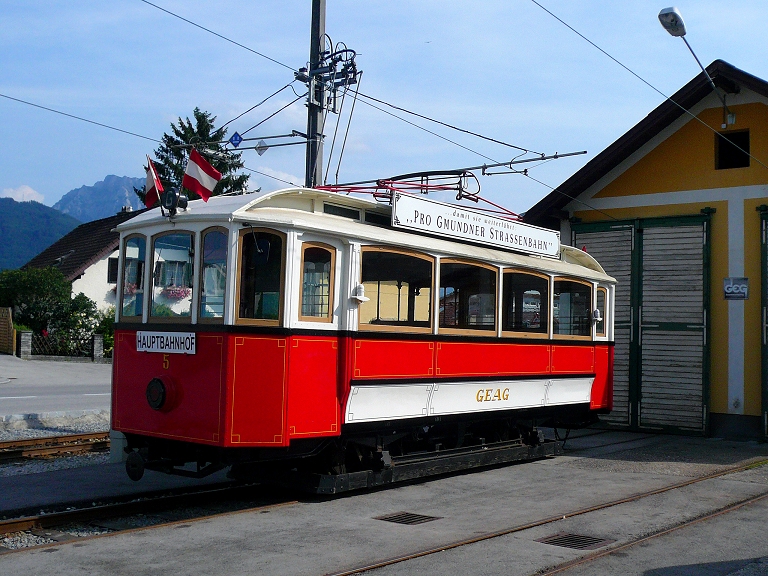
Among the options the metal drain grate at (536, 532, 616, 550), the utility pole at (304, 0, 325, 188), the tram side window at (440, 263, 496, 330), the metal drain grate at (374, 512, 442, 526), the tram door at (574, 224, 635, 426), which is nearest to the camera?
the metal drain grate at (536, 532, 616, 550)

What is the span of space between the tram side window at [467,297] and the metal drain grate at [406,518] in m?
2.38

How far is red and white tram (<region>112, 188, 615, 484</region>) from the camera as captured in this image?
26.1ft

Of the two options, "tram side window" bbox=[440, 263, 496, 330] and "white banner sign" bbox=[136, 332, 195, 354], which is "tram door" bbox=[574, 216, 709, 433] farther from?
"white banner sign" bbox=[136, 332, 195, 354]

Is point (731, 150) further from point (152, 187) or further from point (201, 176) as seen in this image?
point (152, 187)

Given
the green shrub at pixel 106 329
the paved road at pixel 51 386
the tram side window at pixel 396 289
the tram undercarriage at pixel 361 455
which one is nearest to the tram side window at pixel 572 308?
the tram undercarriage at pixel 361 455

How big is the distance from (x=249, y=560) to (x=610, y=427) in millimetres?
11450

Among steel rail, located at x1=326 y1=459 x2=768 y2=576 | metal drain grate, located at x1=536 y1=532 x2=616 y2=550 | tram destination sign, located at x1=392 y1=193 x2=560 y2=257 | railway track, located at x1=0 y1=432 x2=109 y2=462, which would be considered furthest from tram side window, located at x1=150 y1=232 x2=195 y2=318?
railway track, located at x1=0 y1=432 x2=109 y2=462

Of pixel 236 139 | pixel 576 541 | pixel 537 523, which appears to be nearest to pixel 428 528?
pixel 537 523

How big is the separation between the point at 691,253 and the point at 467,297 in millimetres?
7216

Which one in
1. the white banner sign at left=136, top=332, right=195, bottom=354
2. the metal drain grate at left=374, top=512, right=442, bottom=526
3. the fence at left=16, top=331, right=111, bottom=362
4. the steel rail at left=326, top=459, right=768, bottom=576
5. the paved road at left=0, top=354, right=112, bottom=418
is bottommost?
the metal drain grate at left=374, top=512, right=442, bottom=526

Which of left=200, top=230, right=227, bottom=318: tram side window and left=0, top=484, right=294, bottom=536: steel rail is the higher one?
left=200, top=230, right=227, bottom=318: tram side window

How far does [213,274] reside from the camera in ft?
26.6

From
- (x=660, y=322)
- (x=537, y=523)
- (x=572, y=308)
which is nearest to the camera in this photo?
(x=537, y=523)

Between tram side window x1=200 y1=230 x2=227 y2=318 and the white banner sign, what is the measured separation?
0.89 feet
